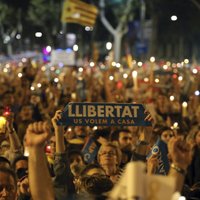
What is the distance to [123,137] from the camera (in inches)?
303

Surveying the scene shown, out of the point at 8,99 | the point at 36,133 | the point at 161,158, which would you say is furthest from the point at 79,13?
the point at 36,133

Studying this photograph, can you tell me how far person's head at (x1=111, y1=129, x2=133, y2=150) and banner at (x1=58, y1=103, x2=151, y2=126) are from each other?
2318 mm

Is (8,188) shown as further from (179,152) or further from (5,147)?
(5,147)

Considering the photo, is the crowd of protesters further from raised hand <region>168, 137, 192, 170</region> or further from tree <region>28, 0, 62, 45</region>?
tree <region>28, 0, 62, 45</region>

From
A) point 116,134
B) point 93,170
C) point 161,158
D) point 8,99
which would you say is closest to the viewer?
point 161,158

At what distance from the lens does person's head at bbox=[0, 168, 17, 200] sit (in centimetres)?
445

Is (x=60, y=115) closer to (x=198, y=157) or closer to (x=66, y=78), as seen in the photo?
(x=198, y=157)

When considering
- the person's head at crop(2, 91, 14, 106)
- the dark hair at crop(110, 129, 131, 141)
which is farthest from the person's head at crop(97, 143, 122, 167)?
the person's head at crop(2, 91, 14, 106)

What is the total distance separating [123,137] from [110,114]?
8.74 feet

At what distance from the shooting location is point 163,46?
60.7 metres

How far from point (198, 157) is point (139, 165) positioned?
176 inches

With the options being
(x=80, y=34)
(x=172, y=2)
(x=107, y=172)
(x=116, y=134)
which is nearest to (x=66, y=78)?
(x=116, y=134)

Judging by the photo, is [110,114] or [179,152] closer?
[179,152]

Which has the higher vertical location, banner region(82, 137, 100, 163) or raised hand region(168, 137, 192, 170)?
raised hand region(168, 137, 192, 170)
